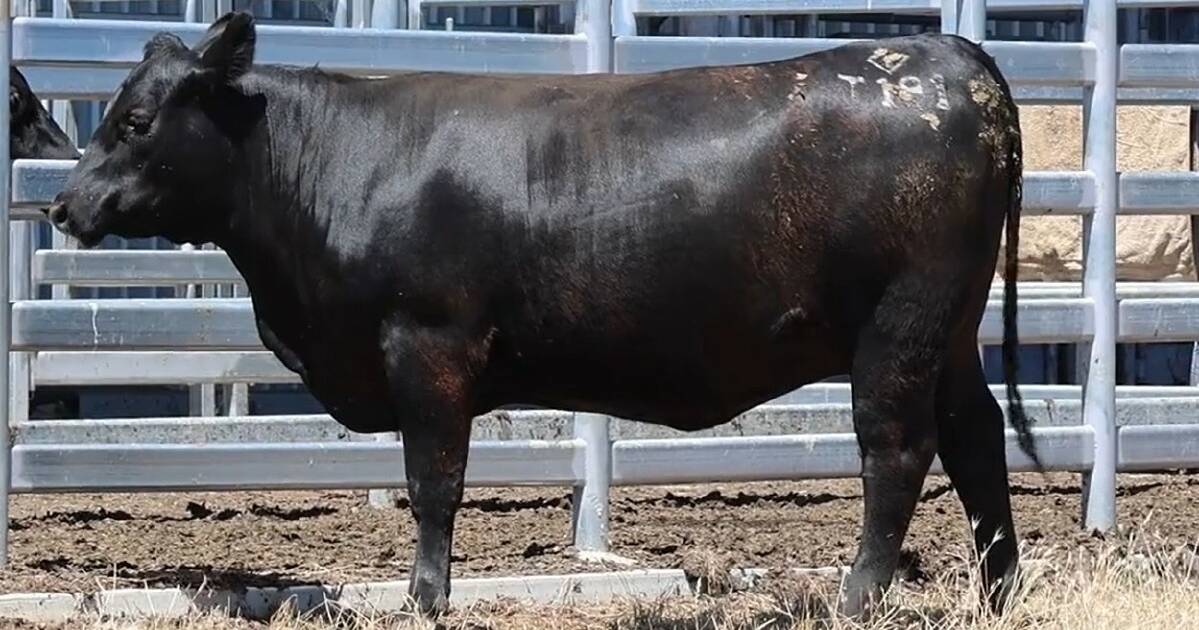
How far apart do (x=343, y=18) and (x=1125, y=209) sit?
13.4ft

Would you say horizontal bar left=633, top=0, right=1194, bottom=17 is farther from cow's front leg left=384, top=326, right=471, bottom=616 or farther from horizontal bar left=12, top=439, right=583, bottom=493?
cow's front leg left=384, top=326, right=471, bottom=616

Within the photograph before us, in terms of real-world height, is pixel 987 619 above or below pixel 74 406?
above

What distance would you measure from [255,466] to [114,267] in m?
3.34

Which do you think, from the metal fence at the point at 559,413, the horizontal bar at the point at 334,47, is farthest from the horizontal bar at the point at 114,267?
the horizontal bar at the point at 334,47

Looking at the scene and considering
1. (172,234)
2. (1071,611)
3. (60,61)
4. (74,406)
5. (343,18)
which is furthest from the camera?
(74,406)

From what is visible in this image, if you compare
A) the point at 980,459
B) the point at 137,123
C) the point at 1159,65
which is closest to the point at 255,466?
the point at 137,123

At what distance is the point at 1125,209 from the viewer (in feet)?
26.0

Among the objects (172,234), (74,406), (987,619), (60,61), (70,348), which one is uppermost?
(60,61)

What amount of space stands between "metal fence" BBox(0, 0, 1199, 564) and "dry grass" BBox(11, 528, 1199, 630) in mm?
713

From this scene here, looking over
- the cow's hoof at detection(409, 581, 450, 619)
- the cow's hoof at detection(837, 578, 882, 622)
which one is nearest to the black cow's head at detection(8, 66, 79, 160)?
the cow's hoof at detection(409, 581, 450, 619)

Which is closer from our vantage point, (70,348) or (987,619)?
(987,619)

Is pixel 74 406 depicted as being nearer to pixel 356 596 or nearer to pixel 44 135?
pixel 44 135

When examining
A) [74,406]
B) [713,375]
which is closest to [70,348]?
[713,375]

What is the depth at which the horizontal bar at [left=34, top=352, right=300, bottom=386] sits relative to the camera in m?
9.04
